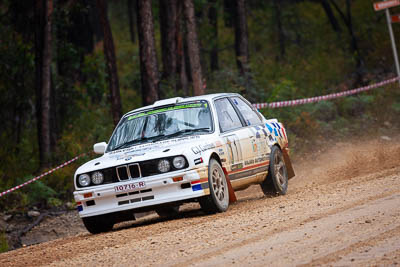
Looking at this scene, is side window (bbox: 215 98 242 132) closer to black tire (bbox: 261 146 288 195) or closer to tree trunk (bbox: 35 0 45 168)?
black tire (bbox: 261 146 288 195)

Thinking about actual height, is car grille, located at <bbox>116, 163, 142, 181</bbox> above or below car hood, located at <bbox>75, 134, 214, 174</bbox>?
below

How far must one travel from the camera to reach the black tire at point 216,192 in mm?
9344

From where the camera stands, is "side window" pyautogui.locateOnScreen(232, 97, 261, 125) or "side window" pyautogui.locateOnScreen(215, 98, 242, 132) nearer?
"side window" pyautogui.locateOnScreen(215, 98, 242, 132)

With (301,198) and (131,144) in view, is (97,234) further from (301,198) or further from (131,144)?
(301,198)

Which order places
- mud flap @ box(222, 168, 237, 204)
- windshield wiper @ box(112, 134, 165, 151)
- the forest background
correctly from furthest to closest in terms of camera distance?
the forest background, windshield wiper @ box(112, 134, 165, 151), mud flap @ box(222, 168, 237, 204)

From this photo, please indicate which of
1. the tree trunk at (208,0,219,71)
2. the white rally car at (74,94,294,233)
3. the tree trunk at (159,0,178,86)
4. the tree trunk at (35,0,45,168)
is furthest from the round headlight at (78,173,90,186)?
the tree trunk at (208,0,219,71)

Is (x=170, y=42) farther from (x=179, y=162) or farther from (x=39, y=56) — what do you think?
(x=179, y=162)

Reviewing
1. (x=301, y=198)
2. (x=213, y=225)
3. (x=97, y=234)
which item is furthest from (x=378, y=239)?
(x=97, y=234)

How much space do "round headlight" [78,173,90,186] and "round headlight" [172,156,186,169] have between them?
4.01ft

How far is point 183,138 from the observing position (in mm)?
9977

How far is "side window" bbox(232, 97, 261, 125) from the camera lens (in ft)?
37.8

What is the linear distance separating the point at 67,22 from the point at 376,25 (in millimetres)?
14947

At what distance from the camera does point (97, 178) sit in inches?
375

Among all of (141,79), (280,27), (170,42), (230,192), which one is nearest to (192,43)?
(141,79)
